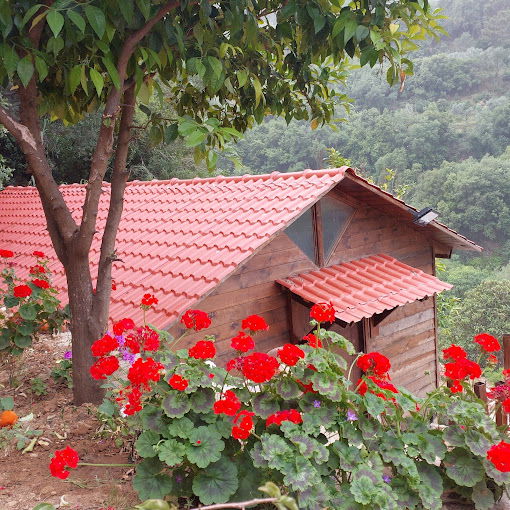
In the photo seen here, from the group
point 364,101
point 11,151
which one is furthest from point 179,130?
point 364,101

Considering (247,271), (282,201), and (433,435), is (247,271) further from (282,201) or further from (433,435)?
(433,435)

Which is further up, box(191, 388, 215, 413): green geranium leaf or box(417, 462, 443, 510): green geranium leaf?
box(191, 388, 215, 413): green geranium leaf

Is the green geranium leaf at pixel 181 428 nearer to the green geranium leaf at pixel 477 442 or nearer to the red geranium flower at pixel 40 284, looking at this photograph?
the green geranium leaf at pixel 477 442

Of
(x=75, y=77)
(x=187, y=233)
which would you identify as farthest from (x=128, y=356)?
(x=187, y=233)

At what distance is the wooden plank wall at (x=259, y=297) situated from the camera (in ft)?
18.7

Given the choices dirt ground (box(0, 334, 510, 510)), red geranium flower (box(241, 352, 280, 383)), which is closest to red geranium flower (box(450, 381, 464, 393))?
dirt ground (box(0, 334, 510, 510))

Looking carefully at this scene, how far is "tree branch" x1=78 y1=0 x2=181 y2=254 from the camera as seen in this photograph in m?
2.77

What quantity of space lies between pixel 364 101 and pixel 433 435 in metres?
50.7

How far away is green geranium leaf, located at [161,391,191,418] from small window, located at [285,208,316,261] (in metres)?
4.41

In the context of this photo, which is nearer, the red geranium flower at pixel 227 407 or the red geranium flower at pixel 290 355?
the red geranium flower at pixel 227 407

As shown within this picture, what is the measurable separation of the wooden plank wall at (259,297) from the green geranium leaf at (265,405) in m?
3.03

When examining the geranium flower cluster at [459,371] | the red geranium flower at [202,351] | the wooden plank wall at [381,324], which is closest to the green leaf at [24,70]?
the red geranium flower at [202,351]

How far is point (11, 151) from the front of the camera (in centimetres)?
1536

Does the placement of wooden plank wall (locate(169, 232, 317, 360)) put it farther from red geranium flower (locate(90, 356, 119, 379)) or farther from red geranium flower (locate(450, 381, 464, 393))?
red geranium flower (locate(450, 381, 464, 393))
